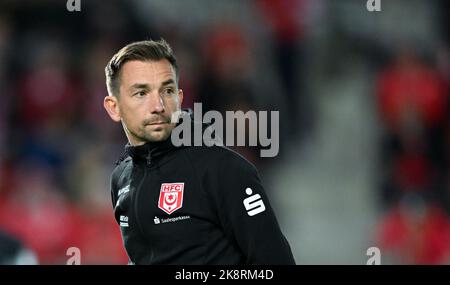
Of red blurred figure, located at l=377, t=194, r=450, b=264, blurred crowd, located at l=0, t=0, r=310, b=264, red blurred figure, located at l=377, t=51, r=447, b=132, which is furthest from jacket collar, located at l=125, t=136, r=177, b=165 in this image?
red blurred figure, located at l=377, t=51, r=447, b=132

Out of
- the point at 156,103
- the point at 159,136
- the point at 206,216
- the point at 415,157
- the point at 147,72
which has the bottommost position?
the point at 415,157

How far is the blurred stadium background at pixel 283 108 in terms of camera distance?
5.96 meters

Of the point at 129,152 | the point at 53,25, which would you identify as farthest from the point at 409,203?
the point at 129,152

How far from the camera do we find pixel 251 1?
7.20m

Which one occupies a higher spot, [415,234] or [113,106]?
[113,106]

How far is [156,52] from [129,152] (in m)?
0.36

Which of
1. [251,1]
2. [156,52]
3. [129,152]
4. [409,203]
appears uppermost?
[251,1]

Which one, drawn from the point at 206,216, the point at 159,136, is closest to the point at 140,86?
the point at 159,136

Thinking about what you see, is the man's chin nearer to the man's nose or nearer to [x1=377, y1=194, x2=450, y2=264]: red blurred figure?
the man's nose

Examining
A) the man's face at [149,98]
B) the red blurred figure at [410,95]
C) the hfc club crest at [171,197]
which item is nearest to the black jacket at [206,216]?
the hfc club crest at [171,197]

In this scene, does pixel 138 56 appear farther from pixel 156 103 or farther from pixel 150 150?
pixel 150 150

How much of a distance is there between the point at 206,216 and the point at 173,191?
0.48 feet

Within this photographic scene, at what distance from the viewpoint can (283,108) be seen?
6613 mm
